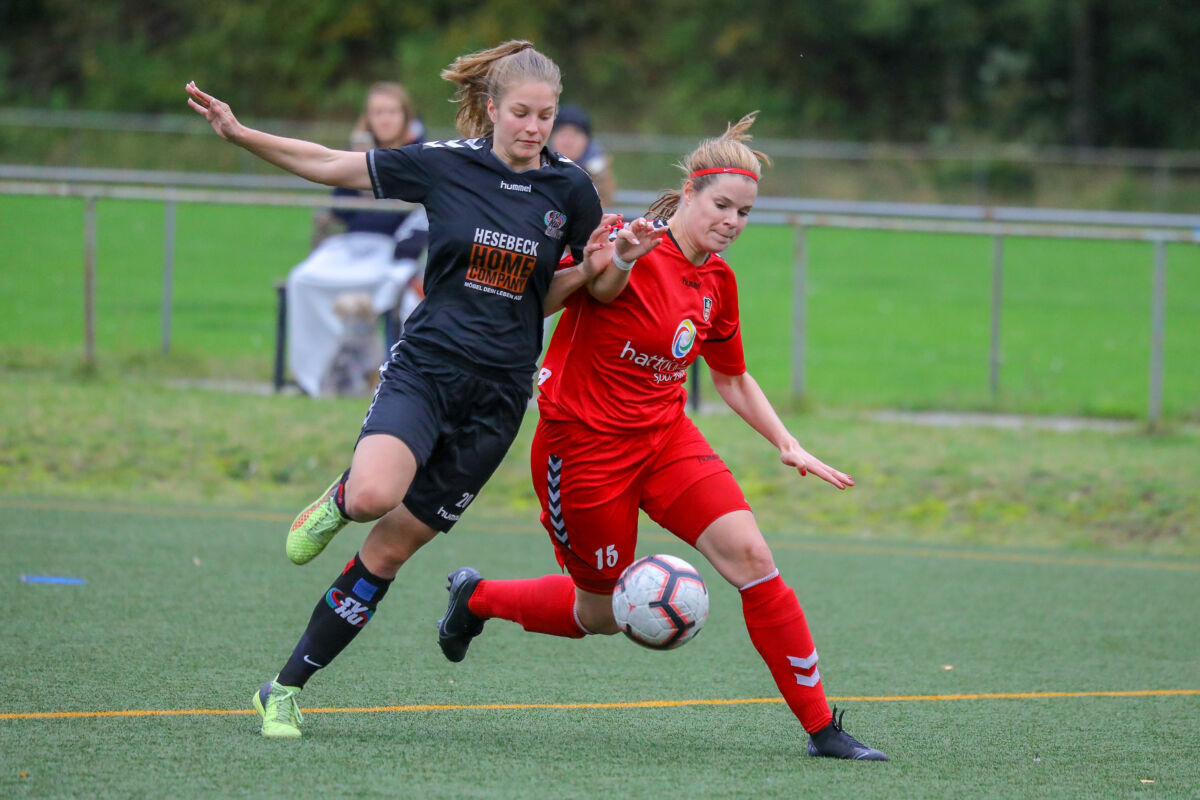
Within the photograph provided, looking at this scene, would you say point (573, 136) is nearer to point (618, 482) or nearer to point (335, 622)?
point (618, 482)

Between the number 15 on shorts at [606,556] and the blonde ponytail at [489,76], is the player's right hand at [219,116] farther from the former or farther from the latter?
the number 15 on shorts at [606,556]

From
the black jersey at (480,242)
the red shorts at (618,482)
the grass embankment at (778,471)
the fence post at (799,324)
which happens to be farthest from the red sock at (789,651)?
the fence post at (799,324)

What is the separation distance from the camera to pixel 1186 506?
9055mm

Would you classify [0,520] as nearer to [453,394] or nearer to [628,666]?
[628,666]

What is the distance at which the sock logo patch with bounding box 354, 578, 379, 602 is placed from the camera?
443 centimetres

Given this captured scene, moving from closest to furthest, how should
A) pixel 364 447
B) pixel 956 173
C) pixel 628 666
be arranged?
pixel 364 447 < pixel 628 666 < pixel 956 173

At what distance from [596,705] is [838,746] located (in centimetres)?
93

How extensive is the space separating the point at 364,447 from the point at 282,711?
2.77 ft

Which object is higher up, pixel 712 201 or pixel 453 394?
pixel 712 201

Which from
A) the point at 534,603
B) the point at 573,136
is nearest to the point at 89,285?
the point at 573,136

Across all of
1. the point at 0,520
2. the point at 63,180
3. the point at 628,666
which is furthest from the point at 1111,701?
the point at 63,180

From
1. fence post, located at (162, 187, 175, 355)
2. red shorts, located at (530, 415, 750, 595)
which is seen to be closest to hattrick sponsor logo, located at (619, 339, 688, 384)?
red shorts, located at (530, 415, 750, 595)

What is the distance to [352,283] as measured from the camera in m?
10.1

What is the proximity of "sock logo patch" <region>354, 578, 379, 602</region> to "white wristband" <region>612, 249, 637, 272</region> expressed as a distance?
1.22 metres
